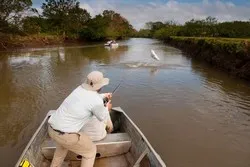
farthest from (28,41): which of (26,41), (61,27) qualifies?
(61,27)

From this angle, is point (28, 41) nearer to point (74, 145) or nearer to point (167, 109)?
point (167, 109)

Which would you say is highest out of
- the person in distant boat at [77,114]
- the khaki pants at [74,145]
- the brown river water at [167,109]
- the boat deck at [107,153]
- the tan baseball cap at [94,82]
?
the tan baseball cap at [94,82]

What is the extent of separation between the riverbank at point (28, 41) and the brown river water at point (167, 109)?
19.1 meters

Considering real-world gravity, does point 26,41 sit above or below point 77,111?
below

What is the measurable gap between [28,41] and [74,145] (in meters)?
39.1

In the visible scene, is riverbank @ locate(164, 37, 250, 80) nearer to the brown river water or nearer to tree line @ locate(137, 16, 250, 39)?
the brown river water

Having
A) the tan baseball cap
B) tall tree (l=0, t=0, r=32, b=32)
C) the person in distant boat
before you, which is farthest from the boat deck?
tall tree (l=0, t=0, r=32, b=32)

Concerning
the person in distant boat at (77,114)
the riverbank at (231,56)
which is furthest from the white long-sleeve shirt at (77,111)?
the riverbank at (231,56)

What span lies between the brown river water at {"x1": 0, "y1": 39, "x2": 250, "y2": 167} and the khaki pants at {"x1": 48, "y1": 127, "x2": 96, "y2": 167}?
6.87ft

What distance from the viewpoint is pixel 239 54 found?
16031mm

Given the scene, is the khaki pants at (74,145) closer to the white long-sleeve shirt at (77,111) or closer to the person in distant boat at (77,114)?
the person in distant boat at (77,114)

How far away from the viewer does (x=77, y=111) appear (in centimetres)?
373

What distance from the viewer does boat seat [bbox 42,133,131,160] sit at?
4961mm

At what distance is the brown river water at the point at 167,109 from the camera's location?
6453 millimetres
